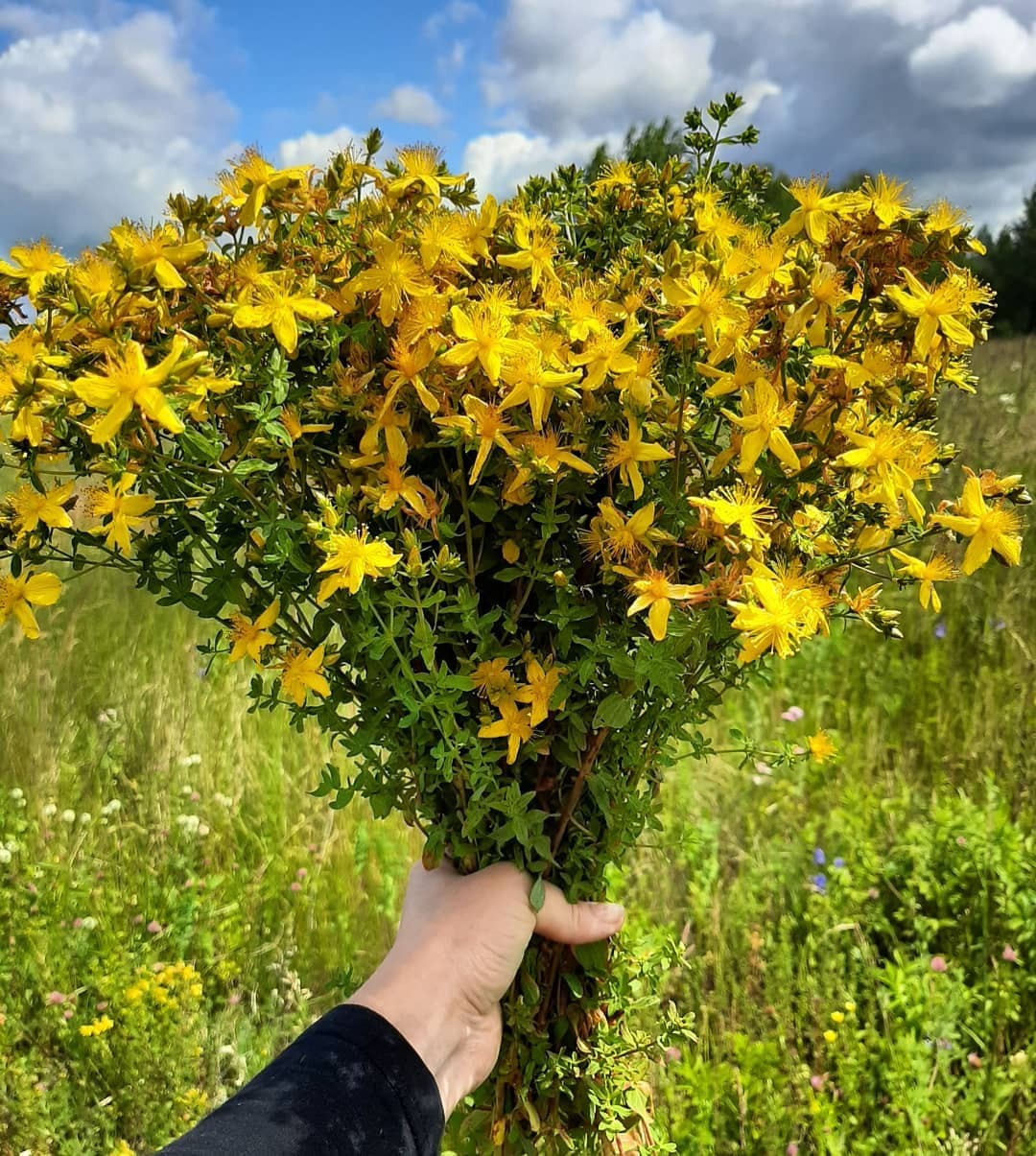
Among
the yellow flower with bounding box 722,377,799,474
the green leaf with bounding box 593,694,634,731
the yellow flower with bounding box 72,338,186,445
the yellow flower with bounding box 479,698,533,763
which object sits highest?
the yellow flower with bounding box 722,377,799,474

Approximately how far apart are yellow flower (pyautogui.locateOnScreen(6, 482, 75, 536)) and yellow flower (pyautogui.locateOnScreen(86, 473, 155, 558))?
27mm

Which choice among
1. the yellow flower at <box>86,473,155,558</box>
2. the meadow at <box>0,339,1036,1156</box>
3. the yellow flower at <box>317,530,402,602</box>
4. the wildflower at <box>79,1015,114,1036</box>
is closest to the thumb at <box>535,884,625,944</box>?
the meadow at <box>0,339,1036,1156</box>

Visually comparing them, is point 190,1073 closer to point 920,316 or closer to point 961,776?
point 920,316

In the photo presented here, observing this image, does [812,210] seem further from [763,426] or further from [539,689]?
[539,689]

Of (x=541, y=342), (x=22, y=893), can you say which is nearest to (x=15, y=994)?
(x=22, y=893)

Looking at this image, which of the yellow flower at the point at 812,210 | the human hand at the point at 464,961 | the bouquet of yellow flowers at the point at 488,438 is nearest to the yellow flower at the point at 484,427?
the bouquet of yellow flowers at the point at 488,438

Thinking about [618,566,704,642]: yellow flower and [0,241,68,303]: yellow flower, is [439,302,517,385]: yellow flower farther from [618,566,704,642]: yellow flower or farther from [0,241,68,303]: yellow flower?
[0,241,68,303]: yellow flower

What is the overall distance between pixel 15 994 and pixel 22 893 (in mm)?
216

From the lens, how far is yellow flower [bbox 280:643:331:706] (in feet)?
2.96

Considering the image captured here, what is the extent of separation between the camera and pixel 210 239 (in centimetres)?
90

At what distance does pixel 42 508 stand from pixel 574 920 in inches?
30.6

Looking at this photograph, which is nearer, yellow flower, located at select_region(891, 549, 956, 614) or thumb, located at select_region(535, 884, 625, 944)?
yellow flower, located at select_region(891, 549, 956, 614)

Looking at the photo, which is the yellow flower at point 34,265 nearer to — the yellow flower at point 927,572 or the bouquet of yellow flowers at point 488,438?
the bouquet of yellow flowers at point 488,438

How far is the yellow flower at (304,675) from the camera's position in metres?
0.90
